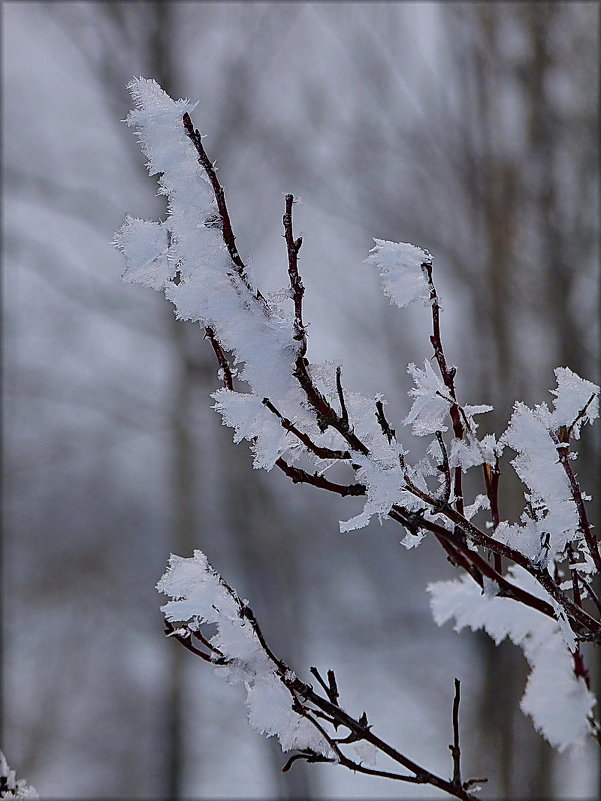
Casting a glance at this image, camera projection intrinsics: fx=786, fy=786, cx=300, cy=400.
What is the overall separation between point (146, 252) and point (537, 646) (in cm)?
82

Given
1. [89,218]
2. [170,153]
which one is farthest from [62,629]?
[170,153]

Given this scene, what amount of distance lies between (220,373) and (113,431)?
5.68 m

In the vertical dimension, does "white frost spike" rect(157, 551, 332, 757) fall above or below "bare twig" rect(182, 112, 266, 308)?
below

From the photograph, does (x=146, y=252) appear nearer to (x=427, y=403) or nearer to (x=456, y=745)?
(x=427, y=403)

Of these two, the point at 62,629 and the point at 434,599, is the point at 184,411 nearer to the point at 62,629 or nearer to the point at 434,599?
the point at 62,629

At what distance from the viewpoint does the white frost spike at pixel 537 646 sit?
3.62 ft

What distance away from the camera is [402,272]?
0.85 metres

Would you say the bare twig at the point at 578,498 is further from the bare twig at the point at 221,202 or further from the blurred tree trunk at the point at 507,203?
the blurred tree trunk at the point at 507,203

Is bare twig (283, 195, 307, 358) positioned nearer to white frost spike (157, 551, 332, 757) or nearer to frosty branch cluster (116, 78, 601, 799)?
frosty branch cluster (116, 78, 601, 799)

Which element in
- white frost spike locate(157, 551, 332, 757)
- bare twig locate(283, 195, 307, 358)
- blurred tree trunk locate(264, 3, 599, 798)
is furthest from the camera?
blurred tree trunk locate(264, 3, 599, 798)

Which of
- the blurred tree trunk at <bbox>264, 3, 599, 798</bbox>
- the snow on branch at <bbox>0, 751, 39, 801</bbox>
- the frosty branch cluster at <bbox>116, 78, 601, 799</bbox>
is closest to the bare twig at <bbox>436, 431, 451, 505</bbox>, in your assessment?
the frosty branch cluster at <bbox>116, 78, 601, 799</bbox>

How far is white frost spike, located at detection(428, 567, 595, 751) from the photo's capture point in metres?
1.10

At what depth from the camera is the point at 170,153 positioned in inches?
31.0

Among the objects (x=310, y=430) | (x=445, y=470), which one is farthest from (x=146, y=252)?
(x=445, y=470)
